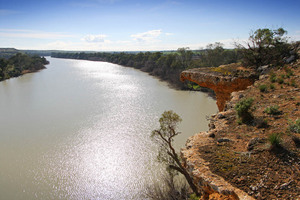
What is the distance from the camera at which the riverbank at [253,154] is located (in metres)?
3.06

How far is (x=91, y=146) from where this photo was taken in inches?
547

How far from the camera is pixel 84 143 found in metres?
14.3

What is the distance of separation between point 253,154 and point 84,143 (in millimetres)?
12807

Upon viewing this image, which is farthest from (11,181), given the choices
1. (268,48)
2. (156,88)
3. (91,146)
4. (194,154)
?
(156,88)

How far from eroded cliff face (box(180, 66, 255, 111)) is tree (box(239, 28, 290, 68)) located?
1391mm

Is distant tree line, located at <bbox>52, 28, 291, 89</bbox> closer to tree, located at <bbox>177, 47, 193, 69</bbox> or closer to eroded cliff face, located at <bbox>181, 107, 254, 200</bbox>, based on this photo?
tree, located at <bbox>177, 47, 193, 69</bbox>

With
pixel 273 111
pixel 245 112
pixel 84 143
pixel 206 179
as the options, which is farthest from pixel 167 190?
pixel 84 143

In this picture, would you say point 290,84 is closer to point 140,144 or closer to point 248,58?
point 248,58

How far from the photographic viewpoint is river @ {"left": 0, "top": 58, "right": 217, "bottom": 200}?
10.4 m

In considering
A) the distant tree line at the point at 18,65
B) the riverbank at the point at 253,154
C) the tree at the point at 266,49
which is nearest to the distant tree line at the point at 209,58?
the tree at the point at 266,49

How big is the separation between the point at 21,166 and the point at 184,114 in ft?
46.1

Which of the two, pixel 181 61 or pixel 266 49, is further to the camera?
pixel 181 61

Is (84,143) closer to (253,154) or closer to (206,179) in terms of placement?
(206,179)

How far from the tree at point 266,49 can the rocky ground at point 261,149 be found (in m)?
3.53
